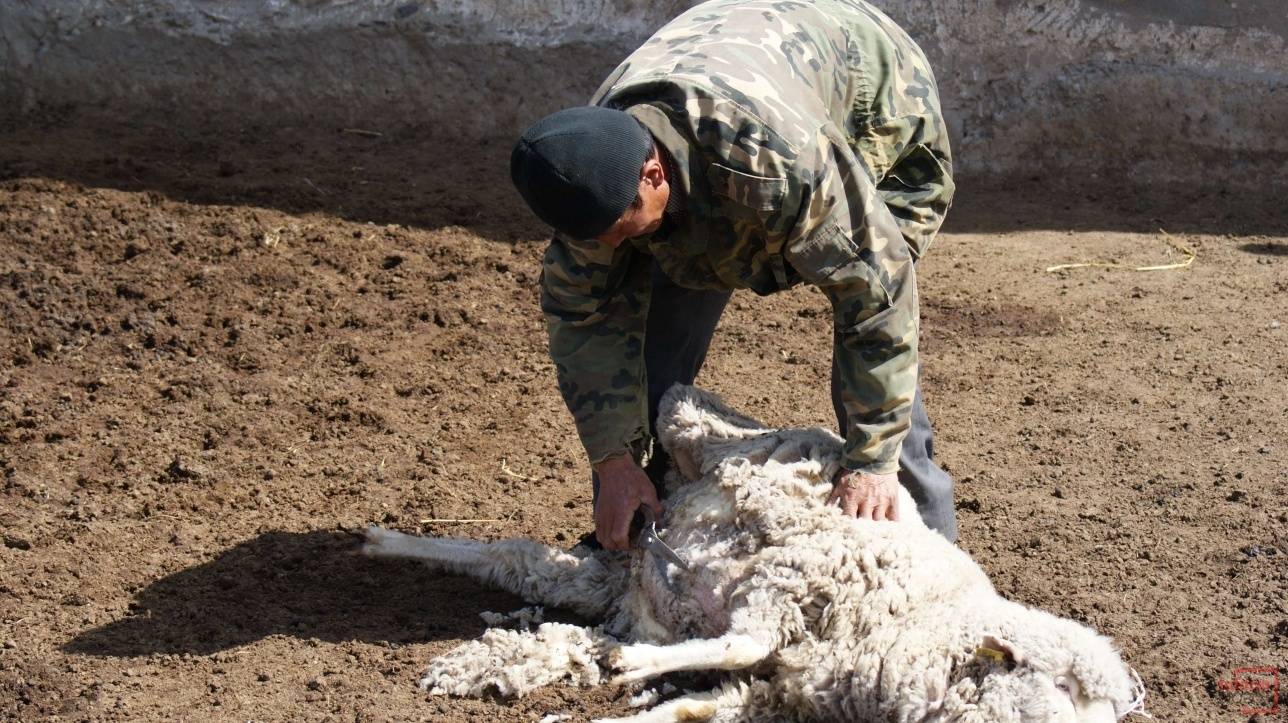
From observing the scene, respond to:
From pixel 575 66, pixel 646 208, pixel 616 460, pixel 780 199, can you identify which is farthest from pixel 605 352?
pixel 575 66

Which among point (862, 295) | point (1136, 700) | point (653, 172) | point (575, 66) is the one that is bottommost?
point (1136, 700)

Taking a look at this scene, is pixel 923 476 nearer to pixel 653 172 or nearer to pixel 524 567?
pixel 524 567

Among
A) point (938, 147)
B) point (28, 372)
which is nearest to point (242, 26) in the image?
point (28, 372)

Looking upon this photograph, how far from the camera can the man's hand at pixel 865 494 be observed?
3088 mm

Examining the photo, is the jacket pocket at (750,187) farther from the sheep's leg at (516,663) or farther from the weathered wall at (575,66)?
the weathered wall at (575,66)

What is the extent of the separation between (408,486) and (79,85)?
155 inches

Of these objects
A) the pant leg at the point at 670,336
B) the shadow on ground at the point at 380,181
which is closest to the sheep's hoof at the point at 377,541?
the pant leg at the point at 670,336

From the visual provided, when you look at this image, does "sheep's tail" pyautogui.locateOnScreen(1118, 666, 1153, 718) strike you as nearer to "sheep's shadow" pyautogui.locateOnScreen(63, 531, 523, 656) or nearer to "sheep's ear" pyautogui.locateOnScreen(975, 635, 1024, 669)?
"sheep's ear" pyautogui.locateOnScreen(975, 635, 1024, 669)

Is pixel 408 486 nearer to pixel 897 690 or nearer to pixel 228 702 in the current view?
pixel 228 702

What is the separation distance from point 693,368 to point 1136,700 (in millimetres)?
1458

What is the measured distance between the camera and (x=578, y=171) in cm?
261

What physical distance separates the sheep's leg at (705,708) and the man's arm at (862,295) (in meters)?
0.53

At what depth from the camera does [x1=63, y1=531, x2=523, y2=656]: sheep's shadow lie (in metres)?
3.33

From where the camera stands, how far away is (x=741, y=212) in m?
2.87
